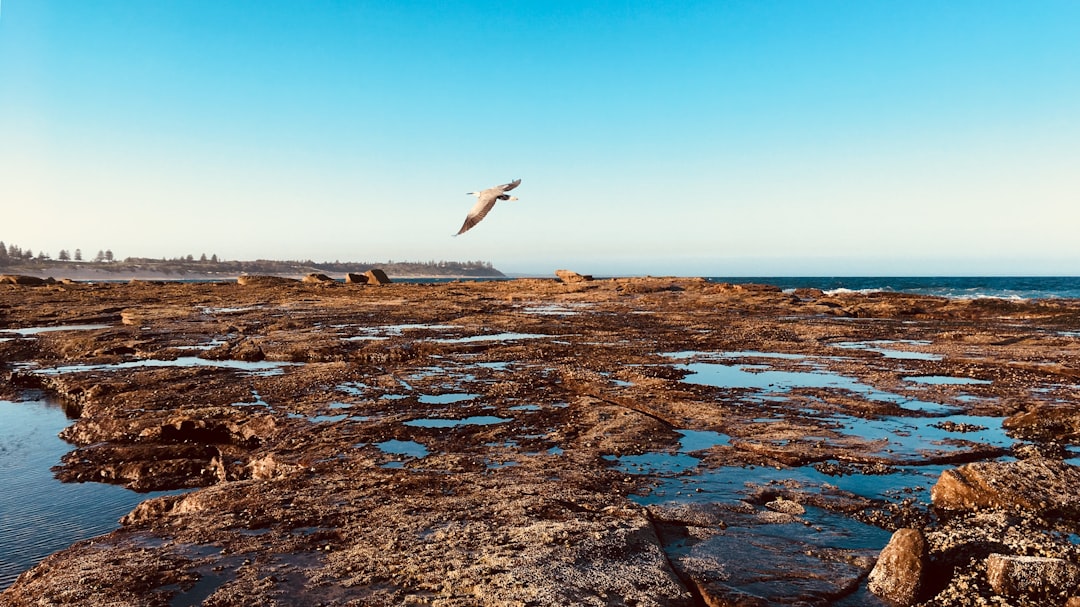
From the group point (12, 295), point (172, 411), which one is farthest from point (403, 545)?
point (12, 295)

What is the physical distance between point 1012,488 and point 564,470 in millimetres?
4196

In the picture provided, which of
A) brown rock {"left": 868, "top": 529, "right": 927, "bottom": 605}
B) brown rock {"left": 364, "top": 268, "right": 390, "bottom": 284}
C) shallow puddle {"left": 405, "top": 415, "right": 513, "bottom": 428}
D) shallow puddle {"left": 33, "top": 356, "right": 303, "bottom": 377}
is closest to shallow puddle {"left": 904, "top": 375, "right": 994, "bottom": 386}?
shallow puddle {"left": 405, "top": 415, "right": 513, "bottom": 428}

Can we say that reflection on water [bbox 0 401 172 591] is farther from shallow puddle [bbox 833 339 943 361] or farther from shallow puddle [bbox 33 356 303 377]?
shallow puddle [bbox 833 339 943 361]

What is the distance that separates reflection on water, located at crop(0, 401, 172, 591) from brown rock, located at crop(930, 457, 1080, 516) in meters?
7.82

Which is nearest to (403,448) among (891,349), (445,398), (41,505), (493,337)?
(445,398)

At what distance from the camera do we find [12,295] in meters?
34.1

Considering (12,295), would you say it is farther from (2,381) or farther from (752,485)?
(752,485)

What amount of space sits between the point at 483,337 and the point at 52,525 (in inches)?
529

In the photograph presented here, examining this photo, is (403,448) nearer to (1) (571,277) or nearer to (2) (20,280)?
(1) (571,277)

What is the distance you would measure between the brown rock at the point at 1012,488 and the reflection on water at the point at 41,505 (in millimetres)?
7822

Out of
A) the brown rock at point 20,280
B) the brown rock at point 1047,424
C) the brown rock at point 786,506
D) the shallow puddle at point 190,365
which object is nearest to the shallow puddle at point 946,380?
the brown rock at point 1047,424

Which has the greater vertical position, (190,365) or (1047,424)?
(1047,424)

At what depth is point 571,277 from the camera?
1812 inches

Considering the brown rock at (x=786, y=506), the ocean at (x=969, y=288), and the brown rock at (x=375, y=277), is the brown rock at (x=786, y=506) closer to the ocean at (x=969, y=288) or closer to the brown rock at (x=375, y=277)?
the ocean at (x=969, y=288)
